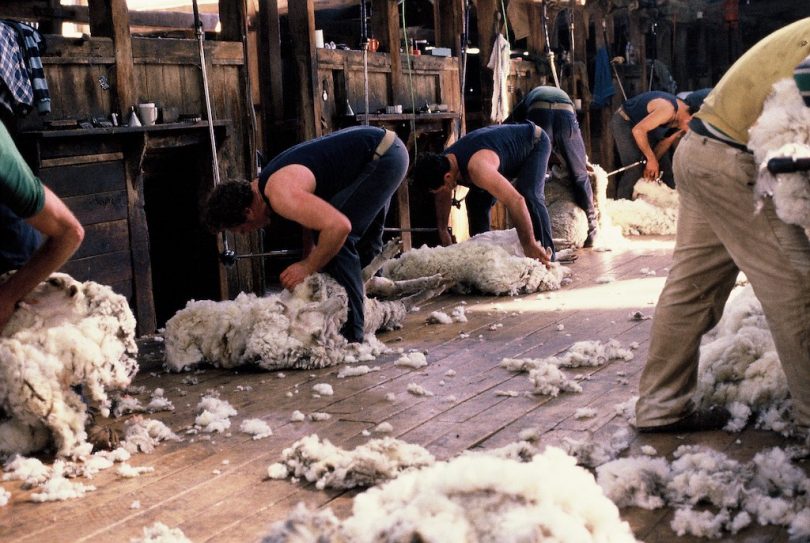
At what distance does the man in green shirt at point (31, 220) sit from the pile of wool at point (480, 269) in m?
3.59

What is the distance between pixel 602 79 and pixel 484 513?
Answer: 11.7 metres

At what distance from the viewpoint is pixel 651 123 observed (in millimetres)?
10516

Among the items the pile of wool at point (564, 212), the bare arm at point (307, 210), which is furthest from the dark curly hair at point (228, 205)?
the pile of wool at point (564, 212)

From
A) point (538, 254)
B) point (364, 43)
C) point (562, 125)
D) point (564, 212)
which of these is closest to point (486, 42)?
point (562, 125)

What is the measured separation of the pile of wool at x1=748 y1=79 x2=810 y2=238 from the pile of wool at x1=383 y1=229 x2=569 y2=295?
4.10 m

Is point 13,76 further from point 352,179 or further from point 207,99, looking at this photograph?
point 352,179

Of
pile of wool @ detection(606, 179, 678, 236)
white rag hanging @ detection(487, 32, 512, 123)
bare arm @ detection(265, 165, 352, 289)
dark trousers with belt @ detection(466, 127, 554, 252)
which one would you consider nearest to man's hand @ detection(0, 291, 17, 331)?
bare arm @ detection(265, 165, 352, 289)

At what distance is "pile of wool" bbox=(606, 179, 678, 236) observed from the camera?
415 inches

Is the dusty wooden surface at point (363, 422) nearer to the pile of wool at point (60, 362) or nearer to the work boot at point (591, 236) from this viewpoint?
the pile of wool at point (60, 362)

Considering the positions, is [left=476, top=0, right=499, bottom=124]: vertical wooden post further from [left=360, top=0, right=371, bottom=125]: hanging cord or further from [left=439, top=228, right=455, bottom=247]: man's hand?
[left=439, top=228, right=455, bottom=247]: man's hand

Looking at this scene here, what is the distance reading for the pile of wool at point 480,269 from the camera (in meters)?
7.05

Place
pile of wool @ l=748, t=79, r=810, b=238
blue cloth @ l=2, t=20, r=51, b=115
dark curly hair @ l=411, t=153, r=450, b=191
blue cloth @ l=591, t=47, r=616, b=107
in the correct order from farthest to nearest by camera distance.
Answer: blue cloth @ l=591, t=47, r=616, b=107 → dark curly hair @ l=411, t=153, r=450, b=191 → blue cloth @ l=2, t=20, r=51, b=115 → pile of wool @ l=748, t=79, r=810, b=238

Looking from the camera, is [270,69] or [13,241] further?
[270,69]

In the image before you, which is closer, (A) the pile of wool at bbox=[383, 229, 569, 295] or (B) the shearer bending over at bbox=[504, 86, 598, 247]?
(A) the pile of wool at bbox=[383, 229, 569, 295]
